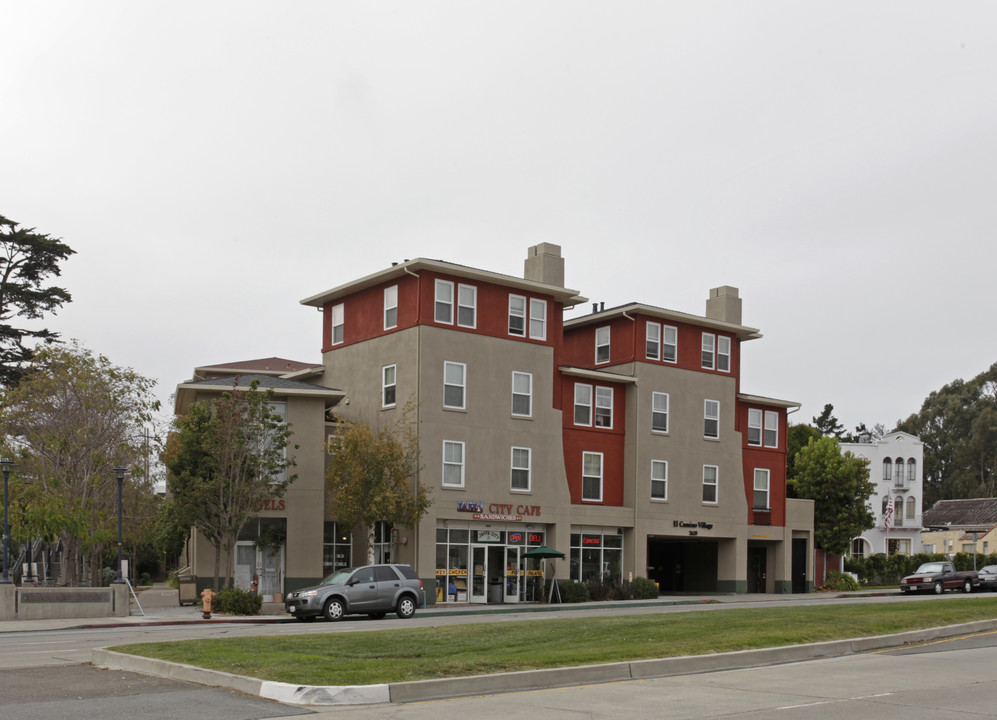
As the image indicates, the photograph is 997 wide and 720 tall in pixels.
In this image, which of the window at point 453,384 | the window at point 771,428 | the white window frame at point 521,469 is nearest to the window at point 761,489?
the window at point 771,428

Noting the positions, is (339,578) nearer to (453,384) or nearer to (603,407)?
(453,384)

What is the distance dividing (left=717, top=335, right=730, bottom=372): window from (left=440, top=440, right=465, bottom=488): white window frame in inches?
613

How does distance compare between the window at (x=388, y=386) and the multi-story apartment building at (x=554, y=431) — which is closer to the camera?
the multi-story apartment building at (x=554, y=431)

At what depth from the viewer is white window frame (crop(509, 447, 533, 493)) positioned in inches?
1699

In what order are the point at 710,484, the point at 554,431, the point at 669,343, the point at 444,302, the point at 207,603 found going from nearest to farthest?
the point at 207,603 < the point at 444,302 < the point at 554,431 < the point at 669,343 < the point at 710,484

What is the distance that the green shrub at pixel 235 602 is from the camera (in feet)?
113

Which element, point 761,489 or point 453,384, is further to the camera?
point 761,489

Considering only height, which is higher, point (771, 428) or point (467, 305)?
point (467, 305)

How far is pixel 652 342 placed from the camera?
48.7 meters

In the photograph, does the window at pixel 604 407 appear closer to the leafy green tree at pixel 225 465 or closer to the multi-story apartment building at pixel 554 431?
the multi-story apartment building at pixel 554 431

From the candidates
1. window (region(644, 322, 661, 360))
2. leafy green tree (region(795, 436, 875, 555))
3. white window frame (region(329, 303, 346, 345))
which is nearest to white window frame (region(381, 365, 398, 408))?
white window frame (region(329, 303, 346, 345))

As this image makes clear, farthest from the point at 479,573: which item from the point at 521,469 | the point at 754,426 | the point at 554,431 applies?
the point at 754,426

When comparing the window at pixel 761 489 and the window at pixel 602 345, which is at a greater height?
the window at pixel 602 345

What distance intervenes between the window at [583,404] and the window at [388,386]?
8.86 meters
